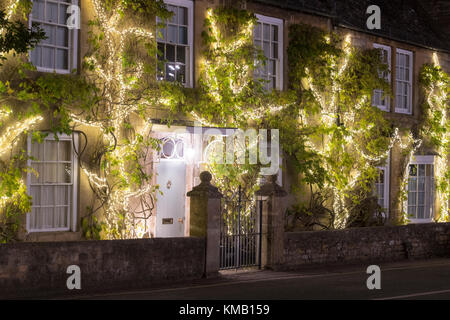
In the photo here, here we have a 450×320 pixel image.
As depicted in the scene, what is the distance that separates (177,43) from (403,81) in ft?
30.3

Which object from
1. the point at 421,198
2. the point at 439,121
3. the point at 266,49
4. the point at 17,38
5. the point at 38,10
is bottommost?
the point at 421,198

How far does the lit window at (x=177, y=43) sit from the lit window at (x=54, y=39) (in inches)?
92.5

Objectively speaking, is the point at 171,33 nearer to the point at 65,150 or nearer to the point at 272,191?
the point at 65,150

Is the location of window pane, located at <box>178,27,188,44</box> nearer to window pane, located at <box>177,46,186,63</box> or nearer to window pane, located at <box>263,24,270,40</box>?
window pane, located at <box>177,46,186,63</box>

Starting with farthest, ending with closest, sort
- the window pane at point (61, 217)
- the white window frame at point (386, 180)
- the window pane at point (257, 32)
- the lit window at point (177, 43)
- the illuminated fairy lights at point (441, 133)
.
Result: the illuminated fairy lights at point (441, 133)
the white window frame at point (386, 180)
the window pane at point (257, 32)
the lit window at point (177, 43)
the window pane at point (61, 217)

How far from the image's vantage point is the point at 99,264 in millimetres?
12383

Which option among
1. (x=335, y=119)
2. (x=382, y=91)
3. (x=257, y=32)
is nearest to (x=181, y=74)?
(x=257, y=32)

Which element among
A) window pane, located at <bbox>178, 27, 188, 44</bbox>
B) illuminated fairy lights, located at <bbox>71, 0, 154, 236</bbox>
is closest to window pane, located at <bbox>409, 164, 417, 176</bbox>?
window pane, located at <bbox>178, 27, 188, 44</bbox>

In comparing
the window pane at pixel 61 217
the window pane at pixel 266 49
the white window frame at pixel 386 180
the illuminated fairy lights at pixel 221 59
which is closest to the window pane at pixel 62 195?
the window pane at pixel 61 217

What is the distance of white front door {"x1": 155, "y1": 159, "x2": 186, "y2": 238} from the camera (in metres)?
16.5

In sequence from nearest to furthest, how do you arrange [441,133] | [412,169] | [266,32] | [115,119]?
[115,119] < [266,32] < [412,169] < [441,133]

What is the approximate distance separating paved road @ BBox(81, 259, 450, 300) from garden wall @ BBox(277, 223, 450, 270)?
427 millimetres

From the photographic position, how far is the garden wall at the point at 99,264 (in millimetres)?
11445

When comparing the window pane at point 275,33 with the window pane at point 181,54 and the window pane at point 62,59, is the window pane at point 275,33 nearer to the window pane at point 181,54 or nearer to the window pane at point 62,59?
the window pane at point 181,54
